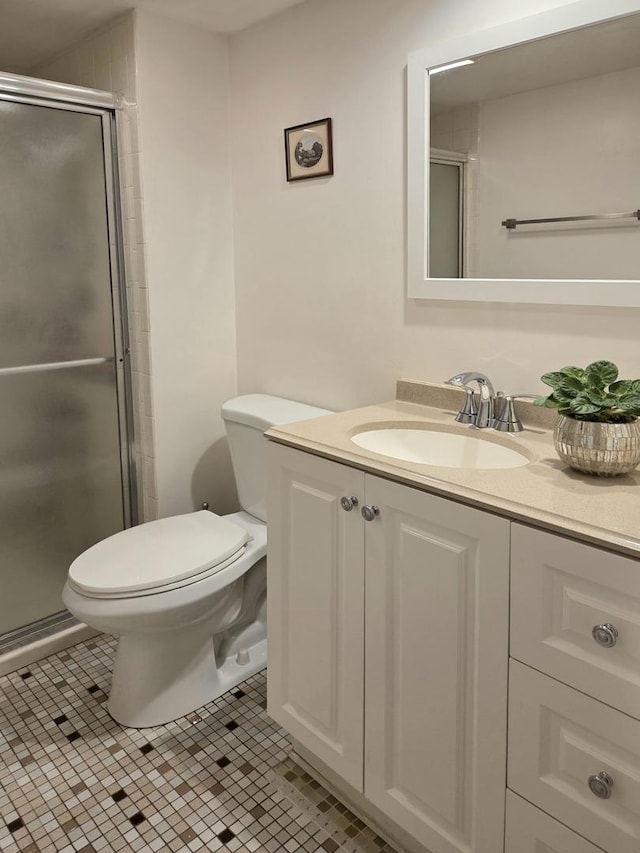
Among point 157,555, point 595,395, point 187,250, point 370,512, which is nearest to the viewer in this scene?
point 595,395

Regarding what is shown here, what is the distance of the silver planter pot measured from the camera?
4.03 ft

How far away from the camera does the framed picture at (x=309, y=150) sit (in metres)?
2.08

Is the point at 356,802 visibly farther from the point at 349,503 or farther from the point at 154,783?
the point at 349,503

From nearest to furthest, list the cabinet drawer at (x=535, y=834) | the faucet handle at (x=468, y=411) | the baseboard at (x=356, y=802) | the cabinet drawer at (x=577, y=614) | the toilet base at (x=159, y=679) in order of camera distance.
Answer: the cabinet drawer at (x=577, y=614) < the cabinet drawer at (x=535, y=834) < the baseboard at (x=356, y=802) < the faucet handle at (x=468, y=411) < the toilet base at (x=159, y=679)

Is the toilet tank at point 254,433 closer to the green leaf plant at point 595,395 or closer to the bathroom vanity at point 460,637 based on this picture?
the bathroom vanity at point 460,637

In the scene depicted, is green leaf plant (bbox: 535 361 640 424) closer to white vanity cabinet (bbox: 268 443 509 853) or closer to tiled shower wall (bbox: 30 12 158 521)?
white vanity cabinet (bbox: 268 443 509 853)

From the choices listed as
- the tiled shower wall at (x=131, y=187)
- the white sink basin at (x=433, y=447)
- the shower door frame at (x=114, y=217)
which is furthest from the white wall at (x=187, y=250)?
the white sink basin at (x=433, y=447)

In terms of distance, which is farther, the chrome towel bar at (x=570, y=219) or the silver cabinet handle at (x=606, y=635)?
the chrome towel bar at (x=570, y=219)

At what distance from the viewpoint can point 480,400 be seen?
5.47 ft

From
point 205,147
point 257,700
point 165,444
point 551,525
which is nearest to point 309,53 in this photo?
point 205,147

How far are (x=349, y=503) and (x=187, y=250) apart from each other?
1343 millimetres

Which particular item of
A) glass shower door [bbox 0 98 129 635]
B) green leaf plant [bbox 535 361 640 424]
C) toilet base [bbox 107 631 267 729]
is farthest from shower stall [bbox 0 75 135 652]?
green leaf plant [bbox 535 361 640 424]

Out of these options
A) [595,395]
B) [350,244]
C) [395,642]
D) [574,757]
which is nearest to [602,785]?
[574,757]

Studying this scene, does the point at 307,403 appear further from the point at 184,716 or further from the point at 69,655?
the point at 69,655
